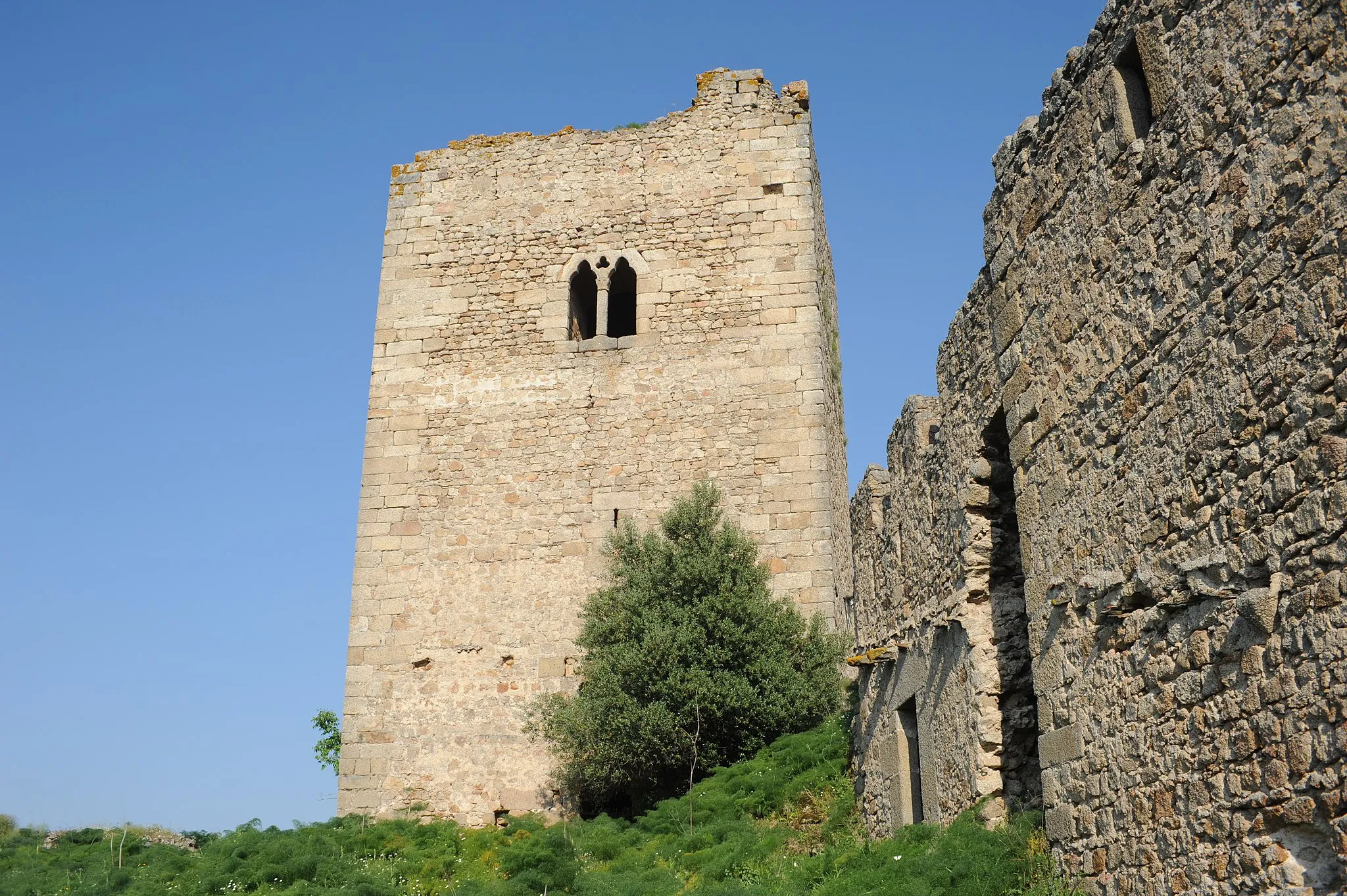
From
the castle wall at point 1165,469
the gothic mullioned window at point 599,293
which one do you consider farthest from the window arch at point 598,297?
the castle wall at point 1165,469

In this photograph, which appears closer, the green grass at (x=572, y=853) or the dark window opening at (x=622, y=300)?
the green grass at (x=572, y=853)

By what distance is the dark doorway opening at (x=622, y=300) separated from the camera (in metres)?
16.5

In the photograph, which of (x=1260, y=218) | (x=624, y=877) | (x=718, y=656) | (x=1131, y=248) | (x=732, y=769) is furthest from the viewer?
(x=718, y=656)

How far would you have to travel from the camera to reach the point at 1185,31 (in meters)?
5.77

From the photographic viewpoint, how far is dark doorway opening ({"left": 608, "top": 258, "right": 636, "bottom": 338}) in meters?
16.5

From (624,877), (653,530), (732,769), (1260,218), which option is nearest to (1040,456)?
(1260,218)

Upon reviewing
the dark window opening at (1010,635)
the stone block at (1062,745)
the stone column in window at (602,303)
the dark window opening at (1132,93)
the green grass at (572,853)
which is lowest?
the green grass at (572,853)

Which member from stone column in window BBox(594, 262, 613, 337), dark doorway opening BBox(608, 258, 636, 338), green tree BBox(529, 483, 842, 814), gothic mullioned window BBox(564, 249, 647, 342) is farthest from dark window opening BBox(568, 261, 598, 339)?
green tree BBox(529, 483, 842, 814)

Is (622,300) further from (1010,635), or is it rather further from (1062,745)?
(1062,745)

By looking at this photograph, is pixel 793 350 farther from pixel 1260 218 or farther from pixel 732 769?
pixel 1260 218

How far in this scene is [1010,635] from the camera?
7.90 meters

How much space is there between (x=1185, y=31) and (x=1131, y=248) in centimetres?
103

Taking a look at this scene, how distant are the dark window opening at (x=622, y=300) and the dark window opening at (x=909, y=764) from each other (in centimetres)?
787

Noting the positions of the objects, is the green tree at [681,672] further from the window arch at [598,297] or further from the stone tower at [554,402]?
the window arch at [598,297]
